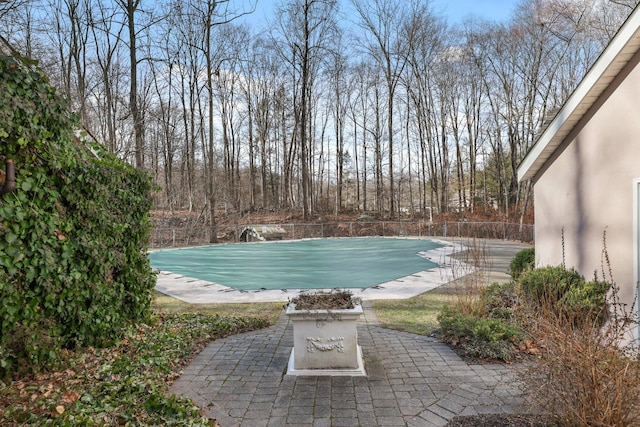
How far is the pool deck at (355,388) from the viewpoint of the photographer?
2920 millimetres

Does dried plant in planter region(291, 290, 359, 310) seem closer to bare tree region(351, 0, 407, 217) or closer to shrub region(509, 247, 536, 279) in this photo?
shrub region(509, 247, 536, 279)

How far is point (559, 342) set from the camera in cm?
240

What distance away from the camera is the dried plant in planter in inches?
147

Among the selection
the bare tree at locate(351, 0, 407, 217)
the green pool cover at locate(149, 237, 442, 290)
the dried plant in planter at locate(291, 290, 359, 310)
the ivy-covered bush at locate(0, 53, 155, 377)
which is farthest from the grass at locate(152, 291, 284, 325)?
the bare tree at locate(351, 0, 407, 217)

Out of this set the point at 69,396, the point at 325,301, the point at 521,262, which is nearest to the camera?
the point at 69,396

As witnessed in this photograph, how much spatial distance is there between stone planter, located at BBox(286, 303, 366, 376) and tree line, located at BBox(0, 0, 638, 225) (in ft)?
37.9

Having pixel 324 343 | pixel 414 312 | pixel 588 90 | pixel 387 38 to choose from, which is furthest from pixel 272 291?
pixel 387 38

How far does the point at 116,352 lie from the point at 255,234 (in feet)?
52.7

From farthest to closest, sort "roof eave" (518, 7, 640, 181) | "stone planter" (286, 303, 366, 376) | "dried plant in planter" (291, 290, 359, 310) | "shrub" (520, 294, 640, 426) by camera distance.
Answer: "roof eave" (518, 7, 640, 181) → "dried plant in planter" (291, 290, 359, 310) → "stone planter" (286, 303, 366, 376) → "shrub" (520, 294, 640, 426)

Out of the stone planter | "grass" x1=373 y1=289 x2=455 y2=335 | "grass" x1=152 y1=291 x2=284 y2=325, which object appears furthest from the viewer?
"grass" x1=152 y1=291 x2=284 y2=325

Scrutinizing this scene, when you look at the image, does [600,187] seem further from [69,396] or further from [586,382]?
[69,396]

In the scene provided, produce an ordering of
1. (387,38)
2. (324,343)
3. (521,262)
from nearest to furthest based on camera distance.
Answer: (324,343) → (521,262) → (387,38)

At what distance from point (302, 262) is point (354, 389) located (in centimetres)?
1192

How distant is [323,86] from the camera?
28.3m
